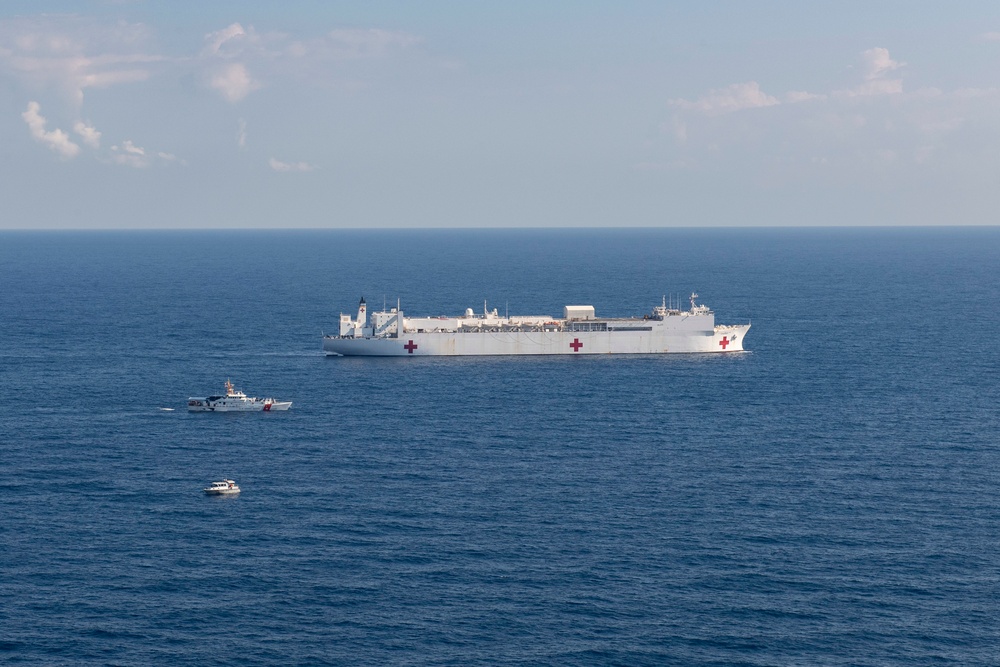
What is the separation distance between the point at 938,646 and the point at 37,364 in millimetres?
109538

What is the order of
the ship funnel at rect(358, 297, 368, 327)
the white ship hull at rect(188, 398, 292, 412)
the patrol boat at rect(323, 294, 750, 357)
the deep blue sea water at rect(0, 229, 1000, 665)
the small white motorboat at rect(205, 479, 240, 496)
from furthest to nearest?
1. the ship funnel at rect(358, 297, 368, 327)
2. the patrol boat at rect(323, 294, 750, 357)
3. the white ship hull at rect(188, 398, 292, 412)
4. the small white motorboat at rect(205, 479, 240, 496)
5. the deep blue sea water at rect(0, 229, 1000, 665)

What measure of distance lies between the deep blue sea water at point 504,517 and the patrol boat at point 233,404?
64.3 inches

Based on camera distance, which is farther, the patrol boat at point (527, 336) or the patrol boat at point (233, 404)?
the patrol boat at point (527, 336)

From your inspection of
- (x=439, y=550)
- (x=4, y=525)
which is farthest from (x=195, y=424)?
(x=439, y=550)

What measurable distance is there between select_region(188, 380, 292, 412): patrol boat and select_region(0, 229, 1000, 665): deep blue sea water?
5.36 feet

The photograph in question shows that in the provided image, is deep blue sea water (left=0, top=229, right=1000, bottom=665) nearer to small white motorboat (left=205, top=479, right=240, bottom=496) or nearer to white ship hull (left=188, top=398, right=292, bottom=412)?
white ship hull (left=188, top=398, right=292, bottom=412)

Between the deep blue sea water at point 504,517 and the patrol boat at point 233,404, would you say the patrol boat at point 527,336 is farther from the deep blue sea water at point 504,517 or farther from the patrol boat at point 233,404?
the patrol boat at point 233,404

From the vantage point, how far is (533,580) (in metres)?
67.1

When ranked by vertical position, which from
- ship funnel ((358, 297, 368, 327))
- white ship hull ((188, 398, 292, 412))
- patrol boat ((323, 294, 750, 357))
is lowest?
white ship hull ((188, 398, 292, 412))

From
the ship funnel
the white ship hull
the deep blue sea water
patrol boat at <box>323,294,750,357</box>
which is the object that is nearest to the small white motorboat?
the deep blue sea water

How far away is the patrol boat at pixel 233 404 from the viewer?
112750 millimetres

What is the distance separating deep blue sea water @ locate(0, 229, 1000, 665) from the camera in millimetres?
60250

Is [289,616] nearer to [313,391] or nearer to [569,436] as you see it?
[569,436]

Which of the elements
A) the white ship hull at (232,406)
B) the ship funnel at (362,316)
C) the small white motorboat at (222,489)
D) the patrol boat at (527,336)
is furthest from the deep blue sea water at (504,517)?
the ship funnel at (362,316)
